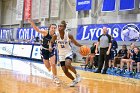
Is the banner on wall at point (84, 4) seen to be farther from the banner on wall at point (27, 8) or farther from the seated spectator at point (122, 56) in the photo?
the banner on wall at point (27, 8)

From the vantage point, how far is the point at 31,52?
1902cm

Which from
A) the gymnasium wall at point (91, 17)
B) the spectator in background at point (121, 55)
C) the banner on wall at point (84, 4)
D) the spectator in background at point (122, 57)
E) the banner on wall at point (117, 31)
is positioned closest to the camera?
the spectator in background at point (122, 57)

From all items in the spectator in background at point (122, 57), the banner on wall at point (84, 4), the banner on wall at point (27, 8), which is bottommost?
the spectator in background at point (122, 57)

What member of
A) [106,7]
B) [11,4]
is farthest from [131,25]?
[11,4]

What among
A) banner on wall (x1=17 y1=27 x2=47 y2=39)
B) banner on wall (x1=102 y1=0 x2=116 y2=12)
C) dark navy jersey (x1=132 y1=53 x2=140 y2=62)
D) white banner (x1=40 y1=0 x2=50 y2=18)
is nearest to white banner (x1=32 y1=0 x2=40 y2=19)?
white banner (x1=40 y1=0 x2=50 y2=18)

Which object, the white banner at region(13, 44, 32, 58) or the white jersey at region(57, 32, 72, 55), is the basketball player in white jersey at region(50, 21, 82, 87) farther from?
the white banner at region(13, 44, 32, 58)

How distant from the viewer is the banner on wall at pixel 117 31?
16094mm

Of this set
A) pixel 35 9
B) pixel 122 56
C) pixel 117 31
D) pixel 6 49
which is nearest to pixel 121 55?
pixel 122 56

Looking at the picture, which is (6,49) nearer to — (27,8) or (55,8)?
(55,8)

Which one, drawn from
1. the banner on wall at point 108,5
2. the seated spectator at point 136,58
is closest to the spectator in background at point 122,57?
the seated spectator at point 136,58

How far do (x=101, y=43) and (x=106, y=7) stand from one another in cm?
647

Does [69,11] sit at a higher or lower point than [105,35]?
higher

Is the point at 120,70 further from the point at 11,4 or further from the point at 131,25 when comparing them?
the point at 11,4

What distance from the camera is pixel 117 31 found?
17109 mm
